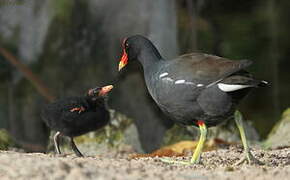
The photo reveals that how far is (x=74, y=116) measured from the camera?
24.8 ft

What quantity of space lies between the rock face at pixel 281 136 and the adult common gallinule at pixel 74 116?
2303mm

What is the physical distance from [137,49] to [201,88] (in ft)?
3.62

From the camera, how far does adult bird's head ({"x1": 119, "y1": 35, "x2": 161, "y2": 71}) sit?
20.7 feet

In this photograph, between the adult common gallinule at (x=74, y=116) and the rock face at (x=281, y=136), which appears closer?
the adult common gallinule at (x=74, y=116)

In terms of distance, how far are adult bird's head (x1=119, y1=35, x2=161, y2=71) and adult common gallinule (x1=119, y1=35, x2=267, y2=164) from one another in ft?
1.44

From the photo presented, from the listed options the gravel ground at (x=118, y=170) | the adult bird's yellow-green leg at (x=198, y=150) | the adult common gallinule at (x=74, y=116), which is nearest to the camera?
the gravel ground at (x=118, y=170)

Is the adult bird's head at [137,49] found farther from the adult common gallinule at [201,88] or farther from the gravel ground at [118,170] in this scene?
the gravel ground at [118,170]

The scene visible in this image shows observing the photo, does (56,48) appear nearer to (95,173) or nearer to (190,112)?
(190,112)

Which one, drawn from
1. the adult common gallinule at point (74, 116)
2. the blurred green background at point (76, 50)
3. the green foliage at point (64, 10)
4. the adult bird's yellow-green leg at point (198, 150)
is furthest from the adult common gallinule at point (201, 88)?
the green foliage at point (64, 10)

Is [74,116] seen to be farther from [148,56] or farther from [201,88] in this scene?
[201,88]

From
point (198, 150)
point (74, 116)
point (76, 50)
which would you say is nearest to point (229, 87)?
point (198, 150)

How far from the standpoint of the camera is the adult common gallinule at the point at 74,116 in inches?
296

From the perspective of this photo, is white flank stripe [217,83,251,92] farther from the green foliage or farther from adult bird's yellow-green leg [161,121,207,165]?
the green foliage

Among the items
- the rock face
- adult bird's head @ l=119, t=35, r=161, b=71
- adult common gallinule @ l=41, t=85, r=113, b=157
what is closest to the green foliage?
adult common gallinule @ l=41, t=85, r=113, b=157
